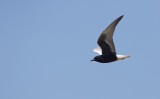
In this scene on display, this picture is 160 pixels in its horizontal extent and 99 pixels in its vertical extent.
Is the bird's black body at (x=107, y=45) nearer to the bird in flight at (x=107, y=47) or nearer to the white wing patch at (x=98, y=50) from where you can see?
the bird in flight at (x=107, y=47)

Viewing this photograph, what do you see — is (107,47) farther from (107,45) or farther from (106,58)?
(106,58)

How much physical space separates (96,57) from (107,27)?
2.57 m

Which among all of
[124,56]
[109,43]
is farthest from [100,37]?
[124,56]

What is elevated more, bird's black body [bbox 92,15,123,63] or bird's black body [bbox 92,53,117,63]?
bird's black body [bbox 92,15,123,63]

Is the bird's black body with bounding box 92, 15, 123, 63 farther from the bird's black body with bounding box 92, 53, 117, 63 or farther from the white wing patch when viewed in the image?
the white wing patch

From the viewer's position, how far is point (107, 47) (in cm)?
1872

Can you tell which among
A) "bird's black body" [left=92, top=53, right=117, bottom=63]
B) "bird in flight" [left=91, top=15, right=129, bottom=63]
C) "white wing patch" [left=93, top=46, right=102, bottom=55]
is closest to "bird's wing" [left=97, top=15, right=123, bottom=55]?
"bird in flight" [left=91, top=15, right=129, bottom=63]

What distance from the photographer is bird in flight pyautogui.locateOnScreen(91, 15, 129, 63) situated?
1772 cm

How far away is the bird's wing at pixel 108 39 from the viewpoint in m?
17.5

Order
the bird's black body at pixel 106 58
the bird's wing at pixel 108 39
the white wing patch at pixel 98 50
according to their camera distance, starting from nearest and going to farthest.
→ 1. the bird's wing at pixel 108 39
2. the bird's black body at pixel 106 58
3. the white wing patch at pixel 98 50

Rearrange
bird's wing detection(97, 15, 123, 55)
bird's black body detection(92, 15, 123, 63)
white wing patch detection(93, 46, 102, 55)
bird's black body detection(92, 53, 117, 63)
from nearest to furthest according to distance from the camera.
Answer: bird's wing detection(97, 15, 123, 55) → bird's black body detection(92, 15, 123, 63) → bird's black body detection(92, 53, 117, 63) → white wing patch detection(93, 46, 102, 55)

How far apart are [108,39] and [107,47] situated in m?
0.65

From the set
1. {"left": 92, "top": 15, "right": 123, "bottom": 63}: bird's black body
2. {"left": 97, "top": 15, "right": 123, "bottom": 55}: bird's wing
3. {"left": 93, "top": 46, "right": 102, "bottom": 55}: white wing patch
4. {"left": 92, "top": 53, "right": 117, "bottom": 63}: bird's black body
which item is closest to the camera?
{"left": 97, "top": 15, "right": 123, "bottom": 55}: bird's wing

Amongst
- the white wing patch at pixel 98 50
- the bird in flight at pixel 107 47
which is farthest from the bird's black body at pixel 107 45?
the white wing patch at pixel 98 50
